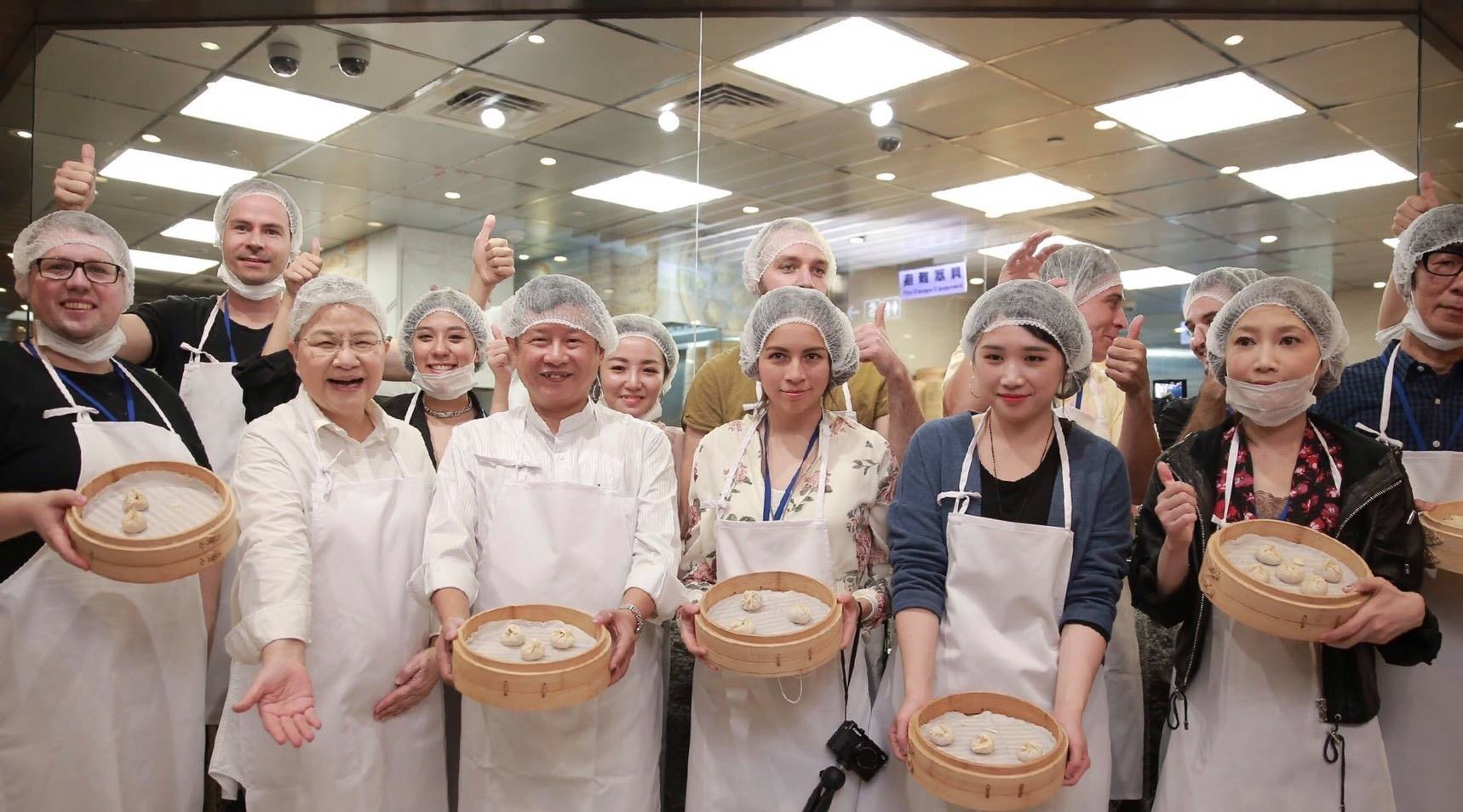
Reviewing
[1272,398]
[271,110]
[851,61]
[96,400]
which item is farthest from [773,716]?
[271,110]

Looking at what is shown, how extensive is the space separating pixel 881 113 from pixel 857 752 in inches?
193

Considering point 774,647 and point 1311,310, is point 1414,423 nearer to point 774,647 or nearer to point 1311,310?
point 1311,310

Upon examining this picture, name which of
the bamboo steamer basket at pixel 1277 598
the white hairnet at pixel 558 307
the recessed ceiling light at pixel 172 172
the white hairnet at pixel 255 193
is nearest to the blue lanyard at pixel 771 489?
the white hairnet at pixel 558 307

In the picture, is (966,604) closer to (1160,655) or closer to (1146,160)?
(1160,655)

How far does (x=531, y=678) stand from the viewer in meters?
1.94

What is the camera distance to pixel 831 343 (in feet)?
8.48

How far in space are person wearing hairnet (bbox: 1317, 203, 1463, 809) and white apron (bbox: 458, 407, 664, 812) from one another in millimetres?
1860

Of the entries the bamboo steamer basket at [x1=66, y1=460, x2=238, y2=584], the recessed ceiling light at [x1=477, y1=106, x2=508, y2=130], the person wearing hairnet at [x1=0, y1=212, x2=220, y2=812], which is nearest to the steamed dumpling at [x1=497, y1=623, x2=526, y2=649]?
the bamboo steamer basket at [x1=66, y1=460, x2=238, y2=584]

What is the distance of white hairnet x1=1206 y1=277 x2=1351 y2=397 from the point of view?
2357 millimetres

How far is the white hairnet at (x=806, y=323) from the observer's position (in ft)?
8.41

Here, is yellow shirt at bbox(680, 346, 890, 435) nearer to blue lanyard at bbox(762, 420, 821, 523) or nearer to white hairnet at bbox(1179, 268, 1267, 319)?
blue lanyard at bbox(762, 420, 821, 523)

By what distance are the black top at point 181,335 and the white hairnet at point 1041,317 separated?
2354mm

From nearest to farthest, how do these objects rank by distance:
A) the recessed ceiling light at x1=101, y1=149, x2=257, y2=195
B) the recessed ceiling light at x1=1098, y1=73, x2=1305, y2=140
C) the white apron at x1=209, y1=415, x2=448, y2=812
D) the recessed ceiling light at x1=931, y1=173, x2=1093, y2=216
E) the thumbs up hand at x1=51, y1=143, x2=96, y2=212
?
the white apron at x1=209, y1=415, x2=448, y2=812 → the thumbs up hand at x1=51, y1=143, x2=96, y2=212 → the recessed ceiling light at x1=1098, y1=73, x2=1305, y2=140 → the recessed ceiling light at x1=101, y1=149, x2=257, y2=195 → the recessed ceiling light at x1=931, y1=173, x2=1093, y2=216

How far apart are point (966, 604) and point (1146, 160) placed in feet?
18.8
